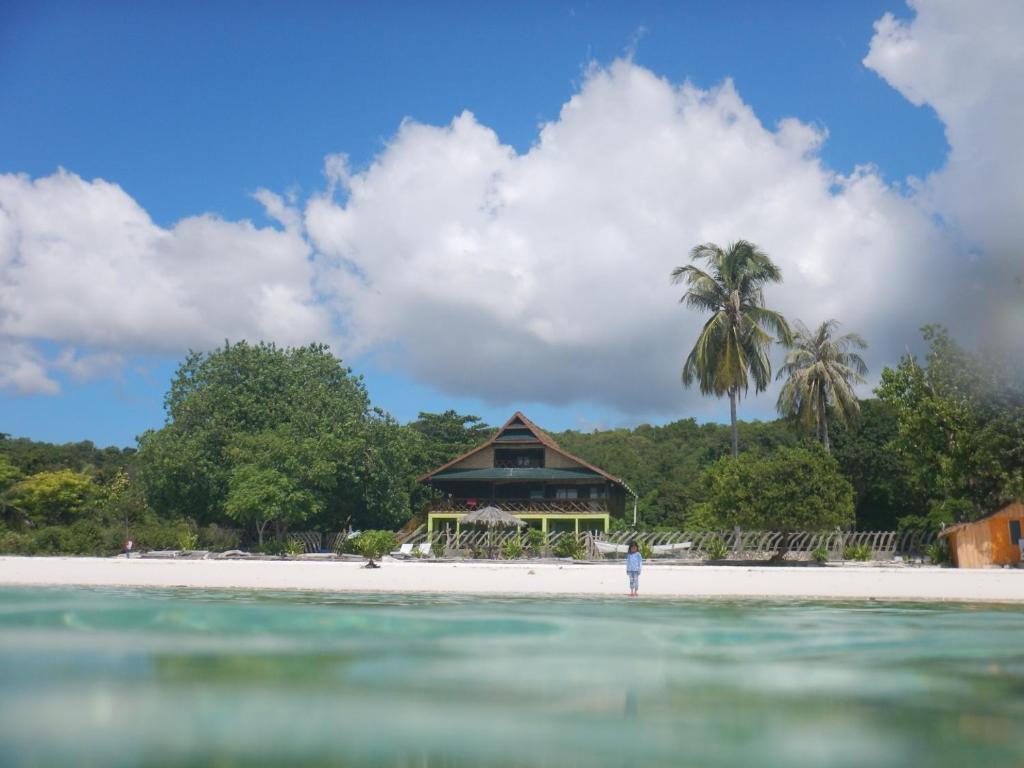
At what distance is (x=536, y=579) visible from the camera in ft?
76.1

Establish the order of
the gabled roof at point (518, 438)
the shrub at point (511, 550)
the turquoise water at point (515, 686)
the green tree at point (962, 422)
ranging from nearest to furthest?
the turquoise water at point (515, 686) → the green tree at point (962, 422) → the shrub at point (511, 550) → the gabled roof at point (518, 438)

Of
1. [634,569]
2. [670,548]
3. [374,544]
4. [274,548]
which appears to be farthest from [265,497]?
[634,569]

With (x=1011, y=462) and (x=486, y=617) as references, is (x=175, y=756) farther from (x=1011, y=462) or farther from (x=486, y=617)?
(x=1011, y=462)

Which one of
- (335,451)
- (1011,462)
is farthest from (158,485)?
(1011,462)

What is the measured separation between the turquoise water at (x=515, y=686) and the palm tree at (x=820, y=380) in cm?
1934

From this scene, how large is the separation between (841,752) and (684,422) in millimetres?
65754

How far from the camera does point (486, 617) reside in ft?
54.7

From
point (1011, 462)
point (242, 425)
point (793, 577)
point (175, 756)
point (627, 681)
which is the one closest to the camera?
point (175, 756)

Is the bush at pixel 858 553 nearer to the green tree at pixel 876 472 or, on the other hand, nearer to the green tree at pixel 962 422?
the green tree at pixel 962 422

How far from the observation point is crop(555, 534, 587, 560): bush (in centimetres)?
3147

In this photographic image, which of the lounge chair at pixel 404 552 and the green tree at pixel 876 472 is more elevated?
the green tree at pixel 876 472

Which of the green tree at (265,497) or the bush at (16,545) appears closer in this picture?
the bush at (16,545)

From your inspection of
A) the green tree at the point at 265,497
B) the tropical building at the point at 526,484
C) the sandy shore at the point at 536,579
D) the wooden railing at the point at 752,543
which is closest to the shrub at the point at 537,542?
the wooden railing at the point at 752,543

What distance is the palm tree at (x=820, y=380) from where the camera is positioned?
36625 millimetres
